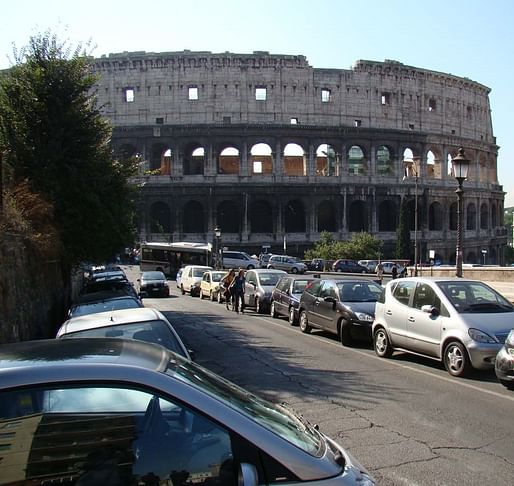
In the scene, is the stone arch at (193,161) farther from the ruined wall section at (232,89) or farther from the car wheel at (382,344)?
the car wheel at (382,344)

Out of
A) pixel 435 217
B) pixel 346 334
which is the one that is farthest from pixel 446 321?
pixel 435 217

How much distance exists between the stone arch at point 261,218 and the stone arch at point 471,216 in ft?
98.4

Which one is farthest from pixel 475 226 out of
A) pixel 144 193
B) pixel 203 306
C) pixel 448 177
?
pixel 203 306

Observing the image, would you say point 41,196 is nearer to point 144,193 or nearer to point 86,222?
point 86,222

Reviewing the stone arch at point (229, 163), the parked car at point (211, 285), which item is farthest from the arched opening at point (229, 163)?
the parked car at point (211, 285)

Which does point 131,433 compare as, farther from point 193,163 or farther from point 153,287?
point 193,163

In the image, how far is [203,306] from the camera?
2633cm

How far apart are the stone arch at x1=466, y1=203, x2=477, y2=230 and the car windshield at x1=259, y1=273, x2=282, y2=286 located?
67760 mm

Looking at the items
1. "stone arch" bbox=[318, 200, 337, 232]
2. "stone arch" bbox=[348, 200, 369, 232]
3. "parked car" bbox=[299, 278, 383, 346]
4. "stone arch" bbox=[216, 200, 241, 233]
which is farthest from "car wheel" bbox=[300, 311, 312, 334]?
"stone arch" bbox=[348, 200, 369, 232]

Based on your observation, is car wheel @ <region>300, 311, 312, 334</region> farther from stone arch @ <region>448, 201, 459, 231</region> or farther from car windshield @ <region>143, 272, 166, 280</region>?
stone arch @ <region>448, 201, 459, 231</region>

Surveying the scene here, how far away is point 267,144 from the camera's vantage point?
240ft

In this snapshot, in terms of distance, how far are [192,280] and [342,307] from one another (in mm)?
21330

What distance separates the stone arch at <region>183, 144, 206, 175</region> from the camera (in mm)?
74688

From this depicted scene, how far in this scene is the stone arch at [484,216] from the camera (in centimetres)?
8762
